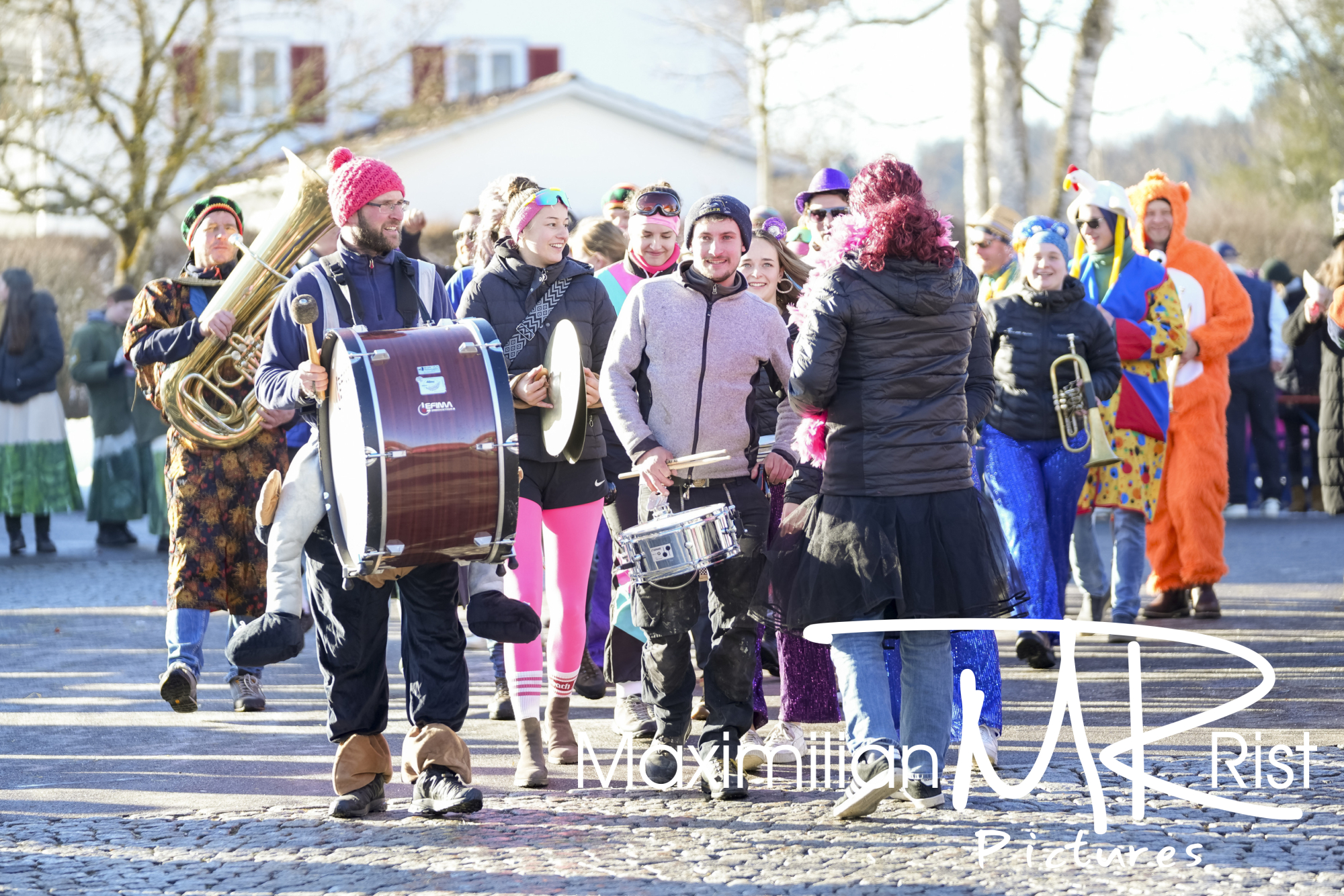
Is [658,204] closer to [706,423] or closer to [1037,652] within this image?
[706,423]

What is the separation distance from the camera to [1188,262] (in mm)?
9461

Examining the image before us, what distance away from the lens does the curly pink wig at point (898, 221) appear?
213 inches

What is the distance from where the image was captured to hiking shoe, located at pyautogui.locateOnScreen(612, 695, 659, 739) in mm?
6770

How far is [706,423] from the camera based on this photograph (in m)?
5.92

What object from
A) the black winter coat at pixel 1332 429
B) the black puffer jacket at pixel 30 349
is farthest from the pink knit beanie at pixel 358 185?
the black puffer jacket at pixel 30 349

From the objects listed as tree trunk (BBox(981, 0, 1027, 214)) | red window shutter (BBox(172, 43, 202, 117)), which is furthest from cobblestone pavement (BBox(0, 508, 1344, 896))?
red window shutter (BBox(172, 43, 202, 117))

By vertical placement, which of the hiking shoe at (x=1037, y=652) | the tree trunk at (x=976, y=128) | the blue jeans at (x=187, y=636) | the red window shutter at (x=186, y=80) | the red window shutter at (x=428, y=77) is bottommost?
the hiking shoe at (x=1037, y=652)

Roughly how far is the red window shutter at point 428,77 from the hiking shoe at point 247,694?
60.0 feet

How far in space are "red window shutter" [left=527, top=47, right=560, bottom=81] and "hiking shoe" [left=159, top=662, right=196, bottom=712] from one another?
1379 inches

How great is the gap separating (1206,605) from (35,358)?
8883mm

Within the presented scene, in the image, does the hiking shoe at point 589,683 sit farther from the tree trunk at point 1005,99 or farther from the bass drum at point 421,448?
the tree trunk at point 1005,99

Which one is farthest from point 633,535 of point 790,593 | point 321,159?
point 321,159

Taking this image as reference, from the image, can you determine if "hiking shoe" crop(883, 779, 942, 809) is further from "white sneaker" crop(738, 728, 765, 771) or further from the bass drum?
the bass drum

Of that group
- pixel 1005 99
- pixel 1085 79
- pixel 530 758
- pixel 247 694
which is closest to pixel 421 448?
pixel 530 758
